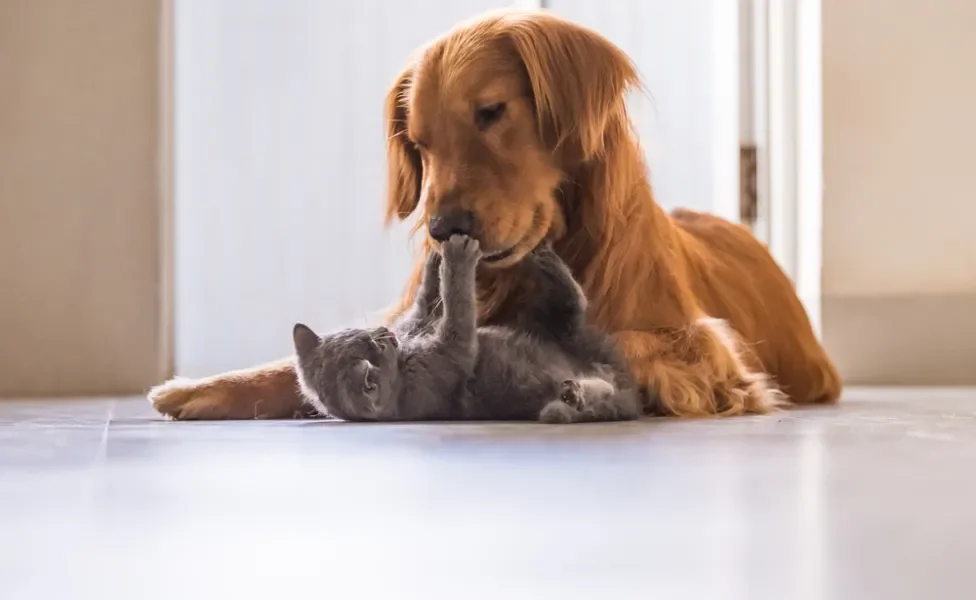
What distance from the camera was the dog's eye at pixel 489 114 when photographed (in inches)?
52.8

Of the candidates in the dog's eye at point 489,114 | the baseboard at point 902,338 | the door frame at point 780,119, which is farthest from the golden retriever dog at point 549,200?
the door frame at point 780,119

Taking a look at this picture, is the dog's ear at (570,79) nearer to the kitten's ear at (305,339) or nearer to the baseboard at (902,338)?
the kitten's ear at (305,339)

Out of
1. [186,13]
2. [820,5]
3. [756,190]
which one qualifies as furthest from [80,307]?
[820,5]

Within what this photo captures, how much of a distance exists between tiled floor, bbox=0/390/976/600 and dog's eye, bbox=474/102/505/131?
1.40ft

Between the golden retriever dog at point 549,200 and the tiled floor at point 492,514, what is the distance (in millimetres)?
226

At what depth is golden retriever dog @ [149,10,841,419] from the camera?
1.31m

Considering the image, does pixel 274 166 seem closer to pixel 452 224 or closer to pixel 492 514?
pixel 452 224

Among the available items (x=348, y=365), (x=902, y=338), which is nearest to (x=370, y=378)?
(x=348, y=365)

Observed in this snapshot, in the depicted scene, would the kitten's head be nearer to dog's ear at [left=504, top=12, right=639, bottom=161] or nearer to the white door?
dog's ear at [left=504, top=12, right=639, bottom=161]

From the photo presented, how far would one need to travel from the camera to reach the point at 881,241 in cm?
225

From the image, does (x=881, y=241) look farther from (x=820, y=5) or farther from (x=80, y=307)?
(x=80, y=307)

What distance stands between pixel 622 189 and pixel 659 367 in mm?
257

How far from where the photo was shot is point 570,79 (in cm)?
136

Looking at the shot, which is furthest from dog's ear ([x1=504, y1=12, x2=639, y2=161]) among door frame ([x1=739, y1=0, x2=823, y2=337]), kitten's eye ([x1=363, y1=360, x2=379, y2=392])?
door frame ([x1=739, y1=0, x2=823, y2=337])
